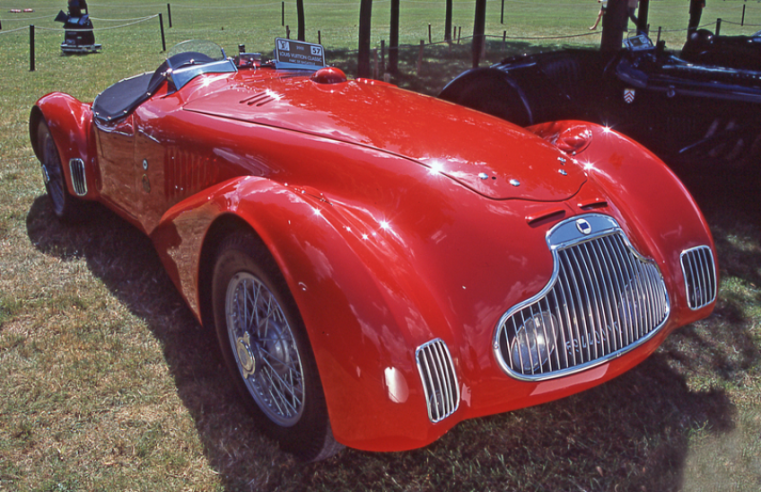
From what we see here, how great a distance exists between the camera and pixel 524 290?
6.88ft

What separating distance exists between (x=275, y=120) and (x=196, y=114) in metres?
0.56

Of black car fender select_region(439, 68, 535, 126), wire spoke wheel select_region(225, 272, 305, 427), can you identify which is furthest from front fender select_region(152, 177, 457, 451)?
black car fender select_region(439, 68, 535, 126)

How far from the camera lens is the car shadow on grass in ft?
7.59

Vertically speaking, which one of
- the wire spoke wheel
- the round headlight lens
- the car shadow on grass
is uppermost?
the round headlight lens

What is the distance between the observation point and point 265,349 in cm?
243

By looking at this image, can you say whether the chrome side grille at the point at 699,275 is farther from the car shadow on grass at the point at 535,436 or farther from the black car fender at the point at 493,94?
the black car fender at the point at 493,94

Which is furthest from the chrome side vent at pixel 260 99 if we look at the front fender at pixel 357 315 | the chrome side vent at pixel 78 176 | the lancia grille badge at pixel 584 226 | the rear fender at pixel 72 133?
the lancia grille badge at pixel 584 226

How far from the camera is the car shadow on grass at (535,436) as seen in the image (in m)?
2.31

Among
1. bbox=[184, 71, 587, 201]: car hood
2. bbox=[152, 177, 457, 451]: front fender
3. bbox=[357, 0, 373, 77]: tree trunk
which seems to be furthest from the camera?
bbox=[357, 0, 373, 77]: tree trunk

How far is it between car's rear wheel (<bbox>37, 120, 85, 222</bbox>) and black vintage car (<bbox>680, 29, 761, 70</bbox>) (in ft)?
17.5

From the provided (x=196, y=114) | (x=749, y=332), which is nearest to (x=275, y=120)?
(x=196, y=114)

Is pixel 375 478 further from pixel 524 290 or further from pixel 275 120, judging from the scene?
pixel 275 120

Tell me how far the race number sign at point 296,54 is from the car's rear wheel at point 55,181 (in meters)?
1.86

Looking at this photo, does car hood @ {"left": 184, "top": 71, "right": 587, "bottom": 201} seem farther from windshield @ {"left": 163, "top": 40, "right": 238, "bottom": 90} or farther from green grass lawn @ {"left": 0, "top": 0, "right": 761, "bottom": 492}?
green grass lawn @ {"left": 0, "top": 0, "right": 761, "bottom": 492}
